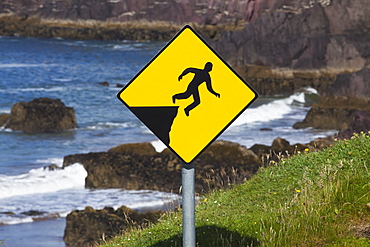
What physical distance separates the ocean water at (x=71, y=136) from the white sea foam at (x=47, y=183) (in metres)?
0.04

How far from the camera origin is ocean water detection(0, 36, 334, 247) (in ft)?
64.7

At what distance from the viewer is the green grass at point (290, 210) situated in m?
7.10

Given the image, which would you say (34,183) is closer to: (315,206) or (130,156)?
(130,156)

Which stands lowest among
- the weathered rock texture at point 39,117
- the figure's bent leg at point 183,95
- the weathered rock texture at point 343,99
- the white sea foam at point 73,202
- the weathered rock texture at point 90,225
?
the weathered rock texture at point 39,117

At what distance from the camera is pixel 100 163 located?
879 inches

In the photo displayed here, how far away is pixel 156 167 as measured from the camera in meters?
22.6

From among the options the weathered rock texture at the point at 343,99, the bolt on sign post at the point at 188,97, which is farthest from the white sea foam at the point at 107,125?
the bolt on sign post at the point at 188,97

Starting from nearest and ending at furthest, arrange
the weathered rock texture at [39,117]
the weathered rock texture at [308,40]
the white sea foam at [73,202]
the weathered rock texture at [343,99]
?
the white sea foam at [73,202]
the weathered rock texture at [343,99]
the weathered rock texture at [39,117]
the weathered rock texture at [308,40]

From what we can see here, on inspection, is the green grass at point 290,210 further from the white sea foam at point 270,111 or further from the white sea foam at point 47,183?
the white sea foam at point 270,111

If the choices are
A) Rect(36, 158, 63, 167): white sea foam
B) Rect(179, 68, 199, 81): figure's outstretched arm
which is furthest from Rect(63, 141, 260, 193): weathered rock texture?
Rect(179, 68, 199, 81): figure's outstretched arm

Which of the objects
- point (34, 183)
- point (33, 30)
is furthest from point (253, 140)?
point (33, 30)

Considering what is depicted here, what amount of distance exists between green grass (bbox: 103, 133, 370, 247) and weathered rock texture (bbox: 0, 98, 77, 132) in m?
28.5

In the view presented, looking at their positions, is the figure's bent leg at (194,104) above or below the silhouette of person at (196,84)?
below

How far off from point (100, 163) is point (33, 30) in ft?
369
